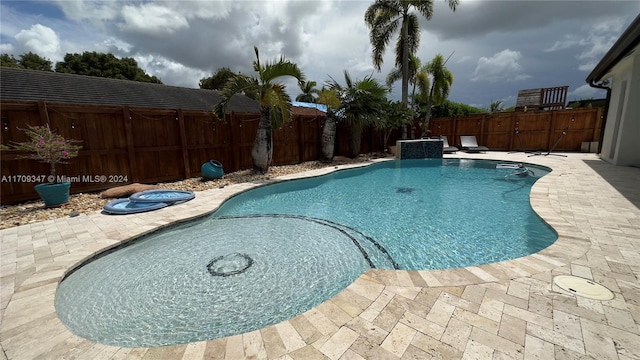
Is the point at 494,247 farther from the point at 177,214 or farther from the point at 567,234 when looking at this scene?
the point at 177,214

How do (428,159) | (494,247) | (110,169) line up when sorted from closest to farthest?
(494,247) → (110,169) → (428,159)

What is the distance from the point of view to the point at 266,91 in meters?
8.12

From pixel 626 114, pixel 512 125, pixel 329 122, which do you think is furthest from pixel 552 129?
pixel 329 122

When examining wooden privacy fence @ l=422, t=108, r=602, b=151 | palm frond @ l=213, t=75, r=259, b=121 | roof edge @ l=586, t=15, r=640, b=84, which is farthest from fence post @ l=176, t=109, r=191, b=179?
wooden privacy fence @ l=422, t=108, r=602, b=151

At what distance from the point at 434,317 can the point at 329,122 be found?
Answer: 36.2 feet

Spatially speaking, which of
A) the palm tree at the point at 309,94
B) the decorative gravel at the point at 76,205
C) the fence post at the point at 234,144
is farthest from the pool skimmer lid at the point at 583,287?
the palm tree at the point at 309,94

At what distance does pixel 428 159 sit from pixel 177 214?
38.8 ft

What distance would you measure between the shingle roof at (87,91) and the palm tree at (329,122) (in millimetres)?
7467

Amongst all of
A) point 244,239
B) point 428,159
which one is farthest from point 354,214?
point 428,159

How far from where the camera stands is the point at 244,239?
4.07 meters

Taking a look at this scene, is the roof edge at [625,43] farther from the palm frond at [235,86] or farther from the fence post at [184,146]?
the fence post at [184,146]

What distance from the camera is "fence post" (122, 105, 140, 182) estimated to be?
688cm

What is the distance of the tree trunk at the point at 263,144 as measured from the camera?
8727 mm

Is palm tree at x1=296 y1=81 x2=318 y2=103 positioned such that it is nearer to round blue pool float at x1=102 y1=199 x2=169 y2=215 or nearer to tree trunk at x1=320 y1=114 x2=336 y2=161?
tree trunk at x1=320 y1=114 x2=336 y2=161
